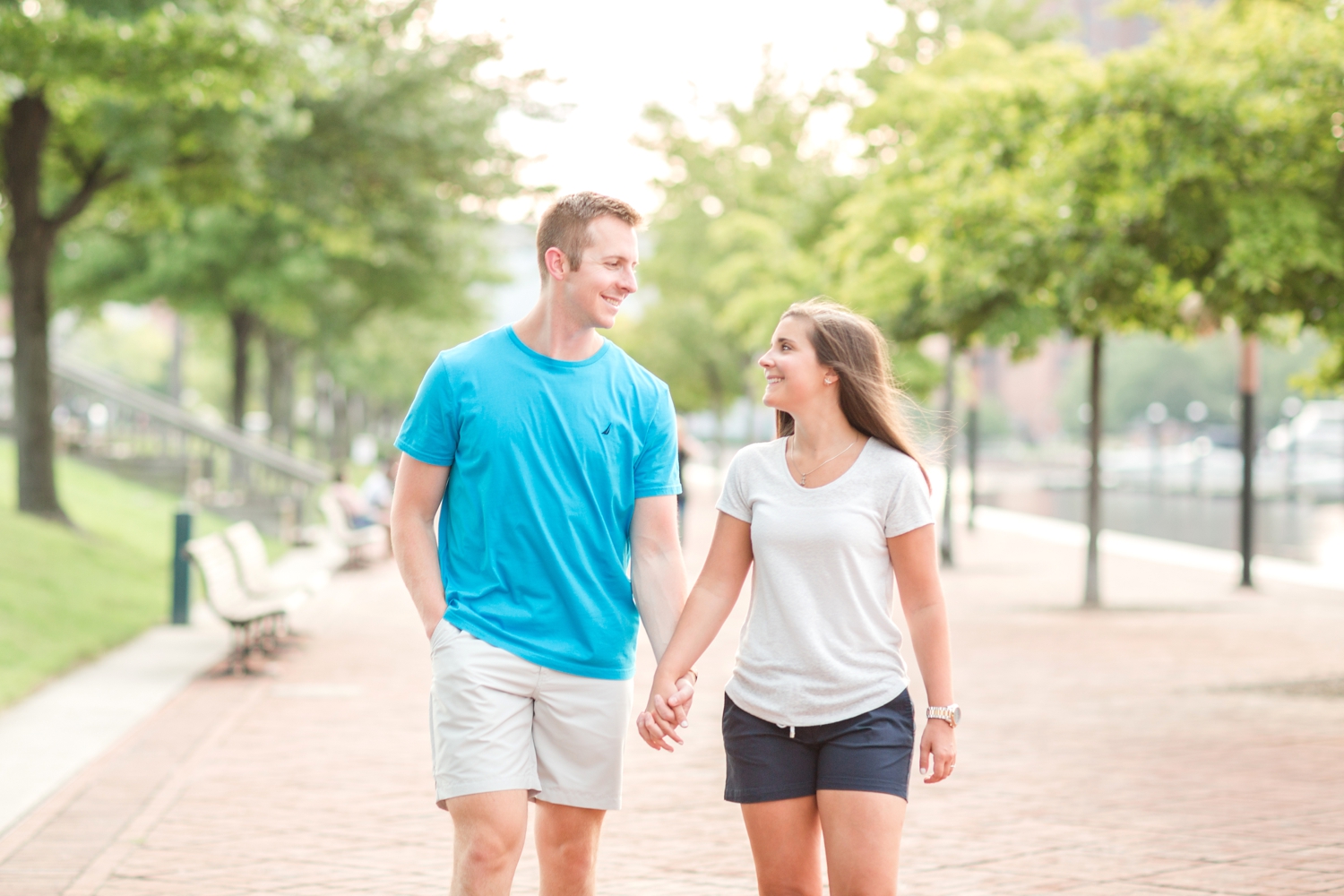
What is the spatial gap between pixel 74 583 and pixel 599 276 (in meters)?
10.7

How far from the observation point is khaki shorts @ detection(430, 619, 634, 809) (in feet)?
10.6

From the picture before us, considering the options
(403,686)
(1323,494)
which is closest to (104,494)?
(403,686)

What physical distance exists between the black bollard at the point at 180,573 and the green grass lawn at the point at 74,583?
10.5 inches

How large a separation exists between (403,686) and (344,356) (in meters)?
30.0

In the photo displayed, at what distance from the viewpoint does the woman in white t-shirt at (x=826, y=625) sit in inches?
127

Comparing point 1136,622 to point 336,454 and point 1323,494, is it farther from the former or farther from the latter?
point 1323,494

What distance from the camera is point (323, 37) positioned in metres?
15.8

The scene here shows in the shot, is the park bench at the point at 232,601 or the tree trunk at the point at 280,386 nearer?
the park bench at the point at 232,601

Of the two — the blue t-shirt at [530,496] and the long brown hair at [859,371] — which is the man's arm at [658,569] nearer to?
the blue t-shirt at [530,496]

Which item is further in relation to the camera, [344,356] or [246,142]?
[344,356]

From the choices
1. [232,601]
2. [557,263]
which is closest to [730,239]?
[232,601]

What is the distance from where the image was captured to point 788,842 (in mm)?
3307

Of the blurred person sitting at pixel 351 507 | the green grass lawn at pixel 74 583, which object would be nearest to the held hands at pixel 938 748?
the green grass lawn at pixel 74 583

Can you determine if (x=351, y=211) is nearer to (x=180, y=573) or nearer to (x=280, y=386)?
(x=180, y=573)
